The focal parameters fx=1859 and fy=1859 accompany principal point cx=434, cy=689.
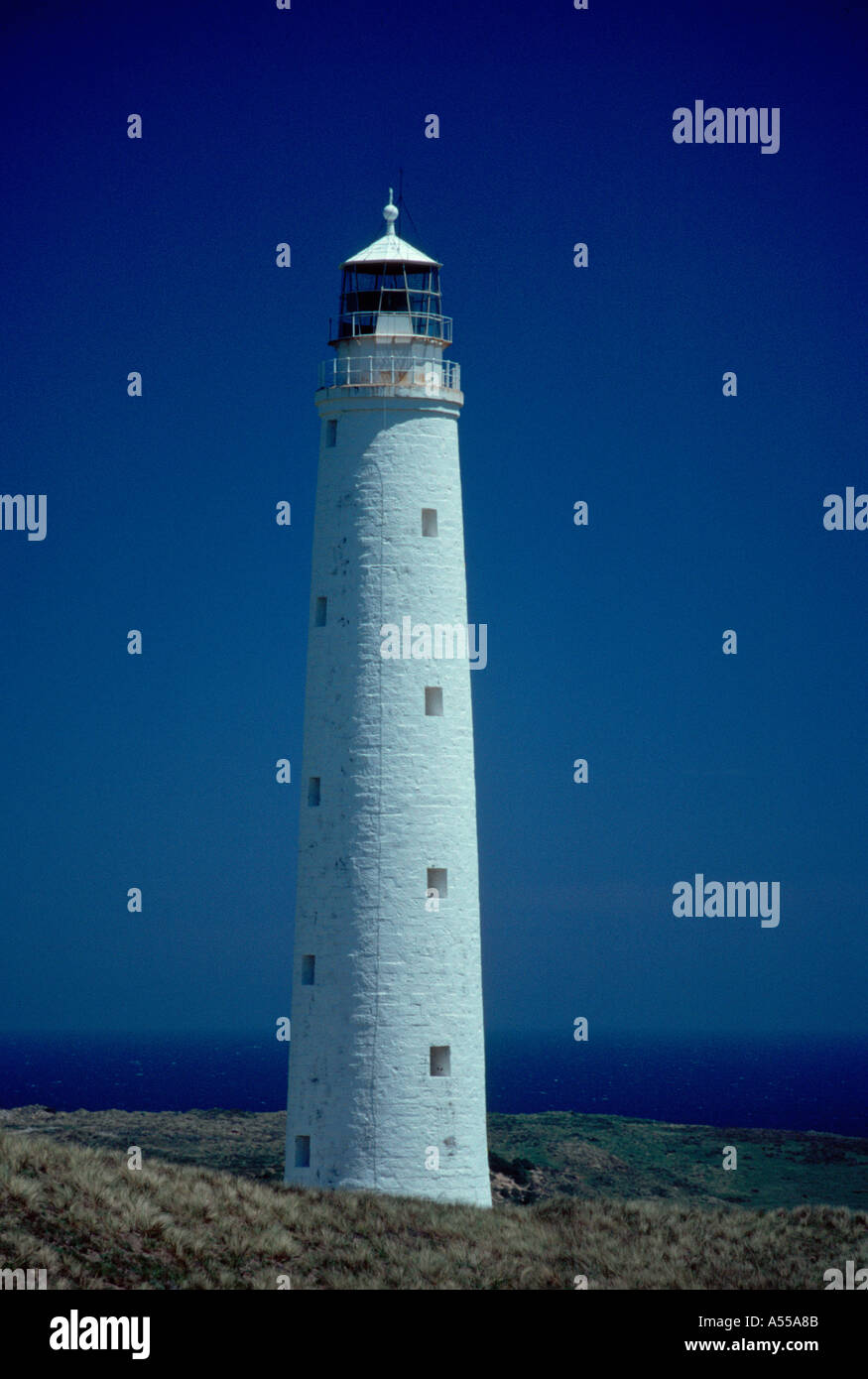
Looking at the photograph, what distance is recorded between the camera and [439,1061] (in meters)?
36.3

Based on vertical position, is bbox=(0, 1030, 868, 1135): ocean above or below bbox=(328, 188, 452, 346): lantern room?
below

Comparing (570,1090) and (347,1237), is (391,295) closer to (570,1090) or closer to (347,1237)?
(347,1237)

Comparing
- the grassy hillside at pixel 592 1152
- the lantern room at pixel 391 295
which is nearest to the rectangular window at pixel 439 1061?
the grassy hillside at pixel 592 1152

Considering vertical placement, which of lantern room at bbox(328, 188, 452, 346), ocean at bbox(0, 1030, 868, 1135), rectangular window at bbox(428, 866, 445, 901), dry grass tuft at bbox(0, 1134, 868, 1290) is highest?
lantern room at bbox(328, 188, 452, 346)

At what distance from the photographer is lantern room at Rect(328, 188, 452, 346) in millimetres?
38812

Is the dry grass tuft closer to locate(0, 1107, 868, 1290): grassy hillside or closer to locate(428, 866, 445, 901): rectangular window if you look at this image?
locate(0, 1107, 868, 1290): grassy hillside

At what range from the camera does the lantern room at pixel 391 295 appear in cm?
3881

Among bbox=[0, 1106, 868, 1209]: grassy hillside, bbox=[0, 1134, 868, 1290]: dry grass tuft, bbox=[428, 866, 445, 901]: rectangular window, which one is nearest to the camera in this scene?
bbox=[0, 1134, 868, 1290]: dry grass tuft

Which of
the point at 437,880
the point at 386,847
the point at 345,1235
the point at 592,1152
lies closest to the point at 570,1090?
the point at 592,1152

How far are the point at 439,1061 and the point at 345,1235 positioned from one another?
5884 millimetres

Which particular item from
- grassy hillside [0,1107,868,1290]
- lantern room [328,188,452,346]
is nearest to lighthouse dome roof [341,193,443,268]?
lantern room [328,188,452,346]

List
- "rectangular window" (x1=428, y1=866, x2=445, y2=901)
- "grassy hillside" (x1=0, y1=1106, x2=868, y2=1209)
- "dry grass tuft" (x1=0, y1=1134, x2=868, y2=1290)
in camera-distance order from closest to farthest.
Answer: "dry grass tuft" (x1=0, y1=1134, x2=868, y2=1290) → "rectangular window" (x1=428, y1=866, x2=445, y2=901) → "grassy hillside" (x1=0, y1=1106, x2=868, y2=1209)

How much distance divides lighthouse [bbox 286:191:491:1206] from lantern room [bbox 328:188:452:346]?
3.30 feet

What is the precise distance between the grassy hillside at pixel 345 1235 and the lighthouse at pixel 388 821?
69.9 inches
